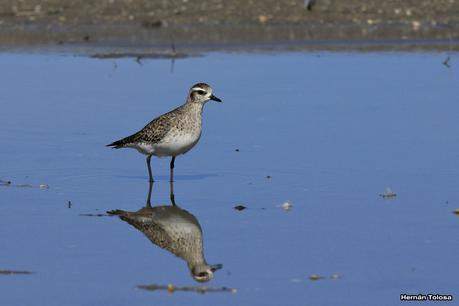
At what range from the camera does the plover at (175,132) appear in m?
12.2

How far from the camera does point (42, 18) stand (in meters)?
26.1

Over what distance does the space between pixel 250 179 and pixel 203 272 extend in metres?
3.65

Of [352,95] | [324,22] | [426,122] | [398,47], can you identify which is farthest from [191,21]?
[426,122]

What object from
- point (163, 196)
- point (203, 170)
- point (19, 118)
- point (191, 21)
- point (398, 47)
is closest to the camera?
point (163, 196)

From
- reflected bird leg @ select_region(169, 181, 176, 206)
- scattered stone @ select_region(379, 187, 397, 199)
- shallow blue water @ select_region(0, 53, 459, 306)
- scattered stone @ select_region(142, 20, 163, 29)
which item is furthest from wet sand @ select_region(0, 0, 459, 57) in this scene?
scattered stone @ select_region(379, 187, 397, 199)

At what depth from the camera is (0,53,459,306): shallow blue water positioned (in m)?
8.27

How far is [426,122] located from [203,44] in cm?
897

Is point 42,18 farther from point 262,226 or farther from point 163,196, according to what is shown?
point 262,226

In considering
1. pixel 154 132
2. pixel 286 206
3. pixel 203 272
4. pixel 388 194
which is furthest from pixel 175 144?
pixel 203 272

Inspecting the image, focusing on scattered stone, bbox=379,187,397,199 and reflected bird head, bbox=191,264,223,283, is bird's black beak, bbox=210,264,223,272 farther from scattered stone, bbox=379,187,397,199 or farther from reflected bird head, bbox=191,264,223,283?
scattered stone, bbox=379,187,397,199

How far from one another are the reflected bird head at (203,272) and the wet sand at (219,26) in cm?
1313

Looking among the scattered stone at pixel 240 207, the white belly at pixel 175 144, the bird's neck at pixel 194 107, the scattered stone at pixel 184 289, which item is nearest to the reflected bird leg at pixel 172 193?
the white belly at pixel 175 144

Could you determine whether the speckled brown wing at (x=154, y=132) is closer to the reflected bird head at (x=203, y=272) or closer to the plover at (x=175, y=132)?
the plover at (x=175, y=132)

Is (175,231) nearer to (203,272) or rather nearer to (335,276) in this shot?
(203,272)
